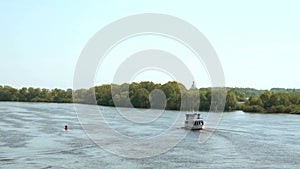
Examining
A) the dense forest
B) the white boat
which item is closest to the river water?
the white boat

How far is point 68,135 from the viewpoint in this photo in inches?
1271

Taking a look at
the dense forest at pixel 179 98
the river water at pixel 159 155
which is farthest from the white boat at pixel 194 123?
the dense forest at pixel 179 98

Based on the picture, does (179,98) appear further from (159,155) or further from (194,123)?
(159,155)

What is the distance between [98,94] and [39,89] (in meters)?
25.0

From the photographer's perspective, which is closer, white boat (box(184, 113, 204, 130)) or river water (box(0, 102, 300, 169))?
river water (box(0, 102, 300, 169))

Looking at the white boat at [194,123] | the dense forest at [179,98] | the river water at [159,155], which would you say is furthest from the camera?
the dense forest at [179,98]

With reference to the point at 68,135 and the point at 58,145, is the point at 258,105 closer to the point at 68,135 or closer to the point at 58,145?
the point at 68,135

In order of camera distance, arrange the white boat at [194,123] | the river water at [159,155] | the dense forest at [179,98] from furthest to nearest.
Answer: the dense forest at [179,98]
the white boat at [194,123]
the river water at [159,155]

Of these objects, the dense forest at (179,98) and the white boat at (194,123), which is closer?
the white boat at (194,123)

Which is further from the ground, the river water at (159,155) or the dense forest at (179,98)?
the dense forest at (179,98)

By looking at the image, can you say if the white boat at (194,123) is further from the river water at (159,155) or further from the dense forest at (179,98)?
the dense forest at (179,98)

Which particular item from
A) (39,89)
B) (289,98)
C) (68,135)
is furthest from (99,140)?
(39,89)

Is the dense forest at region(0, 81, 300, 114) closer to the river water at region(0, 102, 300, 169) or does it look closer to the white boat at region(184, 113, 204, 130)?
the white boat at region(184, 113, 204, 130)

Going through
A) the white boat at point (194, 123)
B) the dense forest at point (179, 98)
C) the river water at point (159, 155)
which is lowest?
the river water at point (159, 155)
